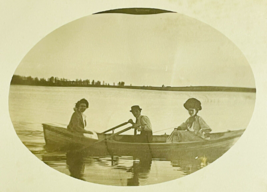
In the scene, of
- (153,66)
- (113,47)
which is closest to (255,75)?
(153,66)

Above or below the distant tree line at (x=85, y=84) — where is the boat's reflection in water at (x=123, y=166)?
below

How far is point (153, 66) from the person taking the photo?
152cm

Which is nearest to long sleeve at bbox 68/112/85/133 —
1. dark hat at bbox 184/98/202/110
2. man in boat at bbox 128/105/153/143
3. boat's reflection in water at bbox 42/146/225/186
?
boat's reflection in water at bbox 42/146/225/186

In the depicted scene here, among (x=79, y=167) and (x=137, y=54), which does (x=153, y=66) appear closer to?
(x=137, y=54)

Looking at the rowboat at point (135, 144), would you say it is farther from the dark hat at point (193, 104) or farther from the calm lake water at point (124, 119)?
the dark hat at point (193, 104)

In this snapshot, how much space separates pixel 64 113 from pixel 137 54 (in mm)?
582

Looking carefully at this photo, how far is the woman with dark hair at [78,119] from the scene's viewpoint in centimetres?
152

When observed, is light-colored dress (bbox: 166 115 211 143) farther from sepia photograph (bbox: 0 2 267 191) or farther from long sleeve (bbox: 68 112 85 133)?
long sleeve (bbox: 68 112 85 133)

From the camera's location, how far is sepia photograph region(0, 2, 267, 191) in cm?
151

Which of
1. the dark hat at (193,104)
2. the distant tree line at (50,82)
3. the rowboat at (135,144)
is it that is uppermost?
the distant tree line at (50,82)

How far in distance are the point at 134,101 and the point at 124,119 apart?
13 centimetres

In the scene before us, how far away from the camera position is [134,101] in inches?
59.8

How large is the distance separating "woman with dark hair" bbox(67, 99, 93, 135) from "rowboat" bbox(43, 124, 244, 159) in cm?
3

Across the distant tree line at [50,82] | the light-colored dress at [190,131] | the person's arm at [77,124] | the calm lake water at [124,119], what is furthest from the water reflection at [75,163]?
the light-colored dress at [190,131]
